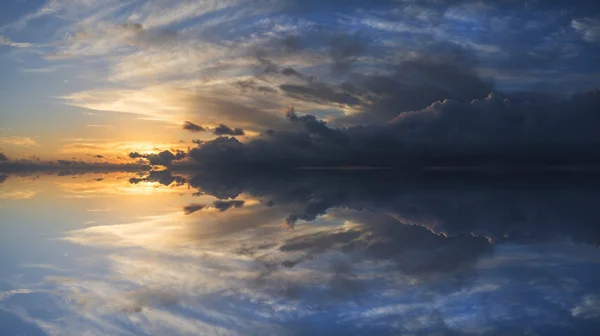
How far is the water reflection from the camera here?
9.44m

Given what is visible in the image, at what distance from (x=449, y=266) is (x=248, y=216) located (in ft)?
48.5

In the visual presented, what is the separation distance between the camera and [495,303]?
1055cm

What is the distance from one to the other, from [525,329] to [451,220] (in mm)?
15392

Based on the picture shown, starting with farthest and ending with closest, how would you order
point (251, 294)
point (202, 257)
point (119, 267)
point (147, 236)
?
point (147, 236), point (202, 257), point (119, 267), point (251, 294)

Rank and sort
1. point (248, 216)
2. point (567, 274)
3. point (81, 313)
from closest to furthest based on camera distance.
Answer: point (81, 313)
point (567, 274)
point (248, 216)

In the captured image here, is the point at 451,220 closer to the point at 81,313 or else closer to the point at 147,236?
the point at 147,236

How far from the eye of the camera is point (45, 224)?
23.3 m

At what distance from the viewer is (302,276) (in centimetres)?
1298

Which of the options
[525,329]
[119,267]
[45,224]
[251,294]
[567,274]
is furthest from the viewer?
[45,224]

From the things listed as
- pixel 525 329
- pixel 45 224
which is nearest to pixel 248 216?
pixel 45 224

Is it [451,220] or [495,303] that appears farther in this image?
[451,220]

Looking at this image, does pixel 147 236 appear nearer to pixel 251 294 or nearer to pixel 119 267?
pixel 119 267

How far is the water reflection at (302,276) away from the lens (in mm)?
9438

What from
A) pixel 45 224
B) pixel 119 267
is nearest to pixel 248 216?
pixel 45 224
